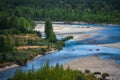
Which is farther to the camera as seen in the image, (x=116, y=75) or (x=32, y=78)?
(x=116, y=75)

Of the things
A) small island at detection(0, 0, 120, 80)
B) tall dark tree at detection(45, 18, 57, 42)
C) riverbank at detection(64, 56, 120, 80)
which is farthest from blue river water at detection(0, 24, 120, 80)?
tall dark tree at detection(45, 18, 57, 42)

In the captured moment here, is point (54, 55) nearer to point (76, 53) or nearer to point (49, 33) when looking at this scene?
point (76, 53)

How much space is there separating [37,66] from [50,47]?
31899 mm

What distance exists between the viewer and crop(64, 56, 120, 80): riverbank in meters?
92.4

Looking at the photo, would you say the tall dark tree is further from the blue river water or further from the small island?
the blue river water

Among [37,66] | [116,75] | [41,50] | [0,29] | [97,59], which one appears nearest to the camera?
[116,75]

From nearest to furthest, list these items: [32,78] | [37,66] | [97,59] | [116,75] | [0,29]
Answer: [32,78] → [116,75] → [37,66] → [97,59] → [0,29]

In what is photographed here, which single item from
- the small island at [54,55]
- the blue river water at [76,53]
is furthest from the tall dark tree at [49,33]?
the blue river water at [76,53]

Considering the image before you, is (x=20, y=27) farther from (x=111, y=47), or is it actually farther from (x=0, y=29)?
(x=111, y=47)

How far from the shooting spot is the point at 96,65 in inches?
3999

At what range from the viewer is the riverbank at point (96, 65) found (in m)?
92.4

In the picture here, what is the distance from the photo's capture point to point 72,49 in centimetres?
13038

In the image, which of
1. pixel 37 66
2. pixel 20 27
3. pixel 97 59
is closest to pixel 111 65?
pixel 97 59

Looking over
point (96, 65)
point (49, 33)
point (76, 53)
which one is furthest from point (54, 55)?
point (49, 33)
